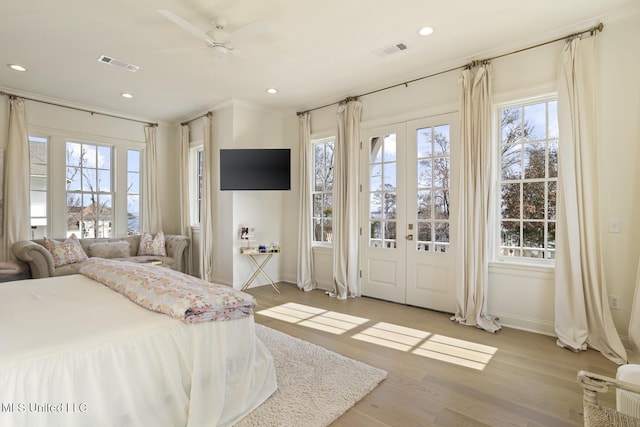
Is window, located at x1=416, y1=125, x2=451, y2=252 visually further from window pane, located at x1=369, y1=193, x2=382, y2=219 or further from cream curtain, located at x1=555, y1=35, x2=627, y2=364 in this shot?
cream curtain, located at x1=555, y1=35, x2=627, y2=364

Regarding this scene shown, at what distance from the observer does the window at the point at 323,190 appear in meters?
5.28

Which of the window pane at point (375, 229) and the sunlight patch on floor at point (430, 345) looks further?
the window pane at point (375, 229)

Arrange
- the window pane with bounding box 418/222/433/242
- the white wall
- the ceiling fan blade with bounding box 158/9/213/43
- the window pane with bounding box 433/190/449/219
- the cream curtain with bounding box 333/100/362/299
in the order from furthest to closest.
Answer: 1. the cream curtain with bounding box 333/100/362/299
2. the window pane with bounding box 418/222/433/242
3. the window pane with bounding box 433/190/449/219
4. the white wall
5. the ceiling fan blade with bounding box 158/9/213/43

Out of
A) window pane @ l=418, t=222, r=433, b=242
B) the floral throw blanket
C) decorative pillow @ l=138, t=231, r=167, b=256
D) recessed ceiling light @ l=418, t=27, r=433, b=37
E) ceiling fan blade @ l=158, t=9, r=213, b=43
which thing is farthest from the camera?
decorative pillow @ l=138, t=231, r=167, b=256

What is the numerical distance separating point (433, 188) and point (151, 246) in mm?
4546

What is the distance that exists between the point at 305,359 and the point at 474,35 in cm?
346

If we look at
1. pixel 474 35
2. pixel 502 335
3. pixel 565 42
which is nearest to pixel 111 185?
pixel 474 35

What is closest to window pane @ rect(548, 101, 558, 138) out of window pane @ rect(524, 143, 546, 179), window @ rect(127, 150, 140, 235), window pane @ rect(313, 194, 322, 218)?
window pane @ rect(524, 143, 546, 179)

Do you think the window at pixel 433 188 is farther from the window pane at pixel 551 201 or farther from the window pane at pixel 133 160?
the window pane at pixel 133 160

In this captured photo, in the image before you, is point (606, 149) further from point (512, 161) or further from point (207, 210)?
point (207, 210)

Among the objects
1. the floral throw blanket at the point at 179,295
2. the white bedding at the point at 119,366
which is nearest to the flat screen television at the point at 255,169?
the floral throw blanket at the point at 179,295

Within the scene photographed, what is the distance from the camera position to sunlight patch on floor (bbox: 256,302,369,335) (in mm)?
3531

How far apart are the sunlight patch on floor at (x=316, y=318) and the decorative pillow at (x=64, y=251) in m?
2.86

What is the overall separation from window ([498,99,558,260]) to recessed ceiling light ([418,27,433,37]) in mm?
1221
